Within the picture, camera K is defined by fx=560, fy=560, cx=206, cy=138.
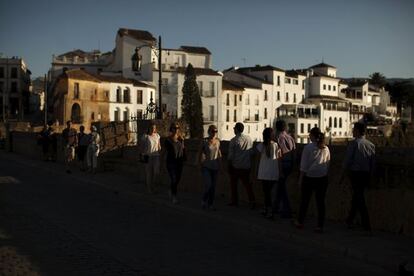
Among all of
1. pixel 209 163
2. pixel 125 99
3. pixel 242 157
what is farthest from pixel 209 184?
pixel 125 99

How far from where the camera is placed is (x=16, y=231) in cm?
931

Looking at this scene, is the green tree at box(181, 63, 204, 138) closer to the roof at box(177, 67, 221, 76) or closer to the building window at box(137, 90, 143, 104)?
the building window at box(137, 90, 143, 104)

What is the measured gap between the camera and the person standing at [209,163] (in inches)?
466

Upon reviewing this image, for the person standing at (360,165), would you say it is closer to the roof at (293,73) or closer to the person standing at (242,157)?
the person standing at (242,157)

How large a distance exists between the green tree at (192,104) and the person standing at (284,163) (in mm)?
68142

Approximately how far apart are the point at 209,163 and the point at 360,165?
3.61 m

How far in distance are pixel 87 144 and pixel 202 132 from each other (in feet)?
196

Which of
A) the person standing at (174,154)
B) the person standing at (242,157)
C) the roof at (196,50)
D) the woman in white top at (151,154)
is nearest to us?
the person standing at (242,157)

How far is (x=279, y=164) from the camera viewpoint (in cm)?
1054

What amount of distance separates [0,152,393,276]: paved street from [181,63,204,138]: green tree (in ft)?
216

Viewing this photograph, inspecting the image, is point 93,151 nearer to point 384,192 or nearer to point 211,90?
point 384,192

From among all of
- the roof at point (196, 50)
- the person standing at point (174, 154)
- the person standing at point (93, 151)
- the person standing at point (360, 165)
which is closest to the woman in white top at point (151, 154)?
the person standing at point (174, 154)

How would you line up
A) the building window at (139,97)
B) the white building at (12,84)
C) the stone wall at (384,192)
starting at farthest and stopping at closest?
the white building at (12,84)
the building window at (139,97)
the stone wall at (384,192)

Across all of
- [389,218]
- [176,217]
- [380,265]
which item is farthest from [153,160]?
[380,265]
